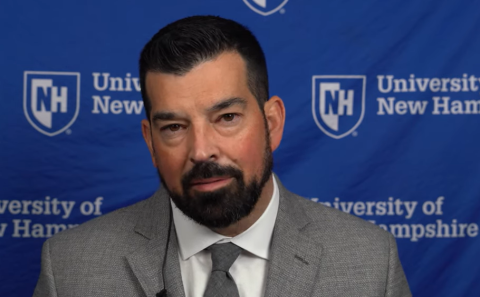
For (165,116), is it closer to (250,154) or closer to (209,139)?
(209,139)

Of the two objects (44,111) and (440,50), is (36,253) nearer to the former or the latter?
(44,111)

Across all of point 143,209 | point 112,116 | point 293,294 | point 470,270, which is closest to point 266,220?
point 293,294

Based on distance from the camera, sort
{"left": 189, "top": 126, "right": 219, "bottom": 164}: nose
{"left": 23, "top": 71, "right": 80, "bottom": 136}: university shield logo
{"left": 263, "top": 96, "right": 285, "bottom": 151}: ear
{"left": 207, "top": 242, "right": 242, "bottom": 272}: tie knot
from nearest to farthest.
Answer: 1. {"left": 189, "top": 126, "right": 219, "bottom": 164}: nose
2. {"left": 207, "top": 242, "right": 242, "bottom": 272}: tie knot
3. {"left": 263, "top": 96, "right": 285, "bottom": 151}: ear
4. {"left": 23, "top": 71, "right": 80, "bottom": 136}: university shield logo

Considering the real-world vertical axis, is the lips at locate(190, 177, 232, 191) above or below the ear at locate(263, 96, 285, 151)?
below

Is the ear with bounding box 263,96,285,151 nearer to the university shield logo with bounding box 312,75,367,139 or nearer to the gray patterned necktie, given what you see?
the gray patterned necktie

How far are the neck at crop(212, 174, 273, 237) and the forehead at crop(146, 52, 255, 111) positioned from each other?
0.28 meters

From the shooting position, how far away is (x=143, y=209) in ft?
5.80

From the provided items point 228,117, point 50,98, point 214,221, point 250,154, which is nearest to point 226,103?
point 228,117

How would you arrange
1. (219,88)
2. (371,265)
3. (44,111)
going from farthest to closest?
(44,111) → (371,265) → (219,88)

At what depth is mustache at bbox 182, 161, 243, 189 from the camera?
1462 mm

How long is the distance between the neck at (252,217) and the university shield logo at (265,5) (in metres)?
0.85

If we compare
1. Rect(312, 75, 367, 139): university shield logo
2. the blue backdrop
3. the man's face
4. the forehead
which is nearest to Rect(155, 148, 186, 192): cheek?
the man's face

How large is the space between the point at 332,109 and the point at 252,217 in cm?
81

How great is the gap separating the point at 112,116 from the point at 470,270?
1.44 meters
